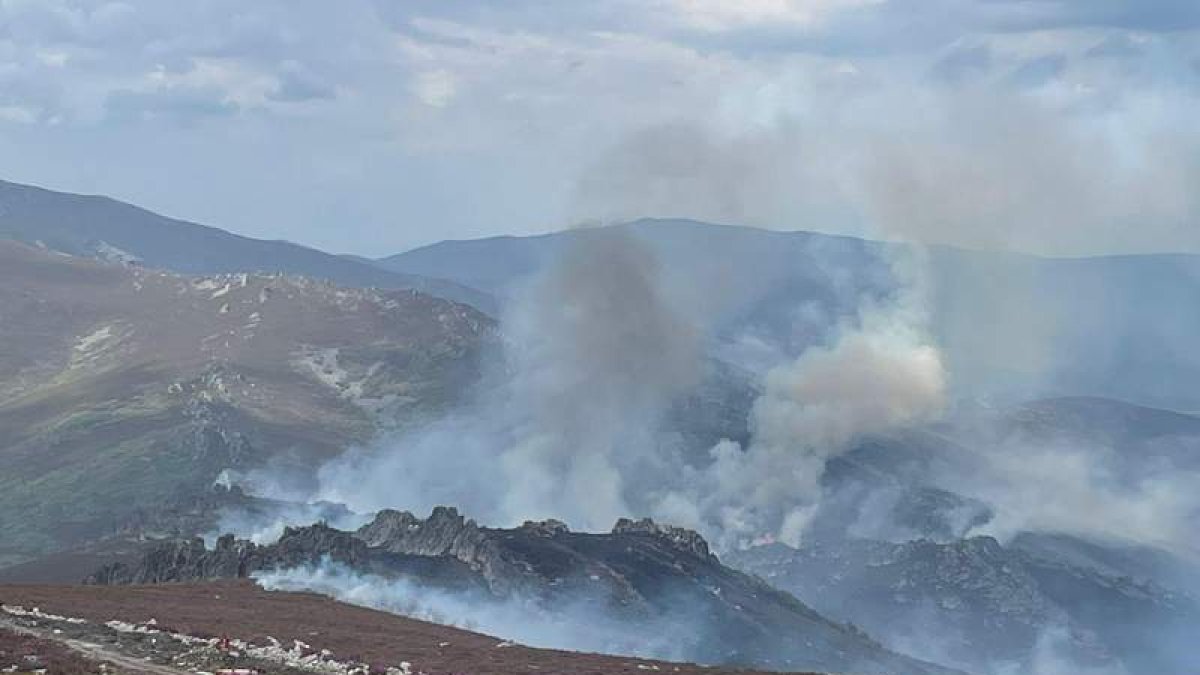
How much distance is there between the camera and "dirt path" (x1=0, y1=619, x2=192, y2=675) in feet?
278

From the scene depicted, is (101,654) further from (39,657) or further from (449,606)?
(449,606)

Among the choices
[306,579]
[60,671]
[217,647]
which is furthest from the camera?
[306,579]

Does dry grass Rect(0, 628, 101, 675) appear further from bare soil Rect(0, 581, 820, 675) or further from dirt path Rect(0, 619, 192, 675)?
bare soil Rect(0, 581, 820, 675)

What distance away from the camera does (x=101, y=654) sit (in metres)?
89.9

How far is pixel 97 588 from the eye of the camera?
136m

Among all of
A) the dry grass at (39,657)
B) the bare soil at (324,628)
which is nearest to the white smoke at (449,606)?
the bare soil at (324,628)

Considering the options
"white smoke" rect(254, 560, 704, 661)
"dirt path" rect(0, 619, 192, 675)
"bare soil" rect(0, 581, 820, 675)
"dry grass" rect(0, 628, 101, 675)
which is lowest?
"dry grass" rect(0, 628, 101, 675)

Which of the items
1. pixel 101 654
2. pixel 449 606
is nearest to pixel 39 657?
pixel 101 654

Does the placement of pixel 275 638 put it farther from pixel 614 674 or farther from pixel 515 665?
pixel 614 674

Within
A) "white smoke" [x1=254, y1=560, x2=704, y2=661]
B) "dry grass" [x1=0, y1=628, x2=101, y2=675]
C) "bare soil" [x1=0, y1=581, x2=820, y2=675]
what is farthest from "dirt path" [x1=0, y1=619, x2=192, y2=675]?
"white smoke" [x1=254, y1=560, x2=704, y2=661]

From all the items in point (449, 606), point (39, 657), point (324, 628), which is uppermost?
point (449, 606)

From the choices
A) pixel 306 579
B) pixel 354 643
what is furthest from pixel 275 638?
pixel 306 579

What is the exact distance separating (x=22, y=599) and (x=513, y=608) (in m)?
86.8

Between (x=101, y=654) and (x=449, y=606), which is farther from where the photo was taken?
(x=449, y=606)
